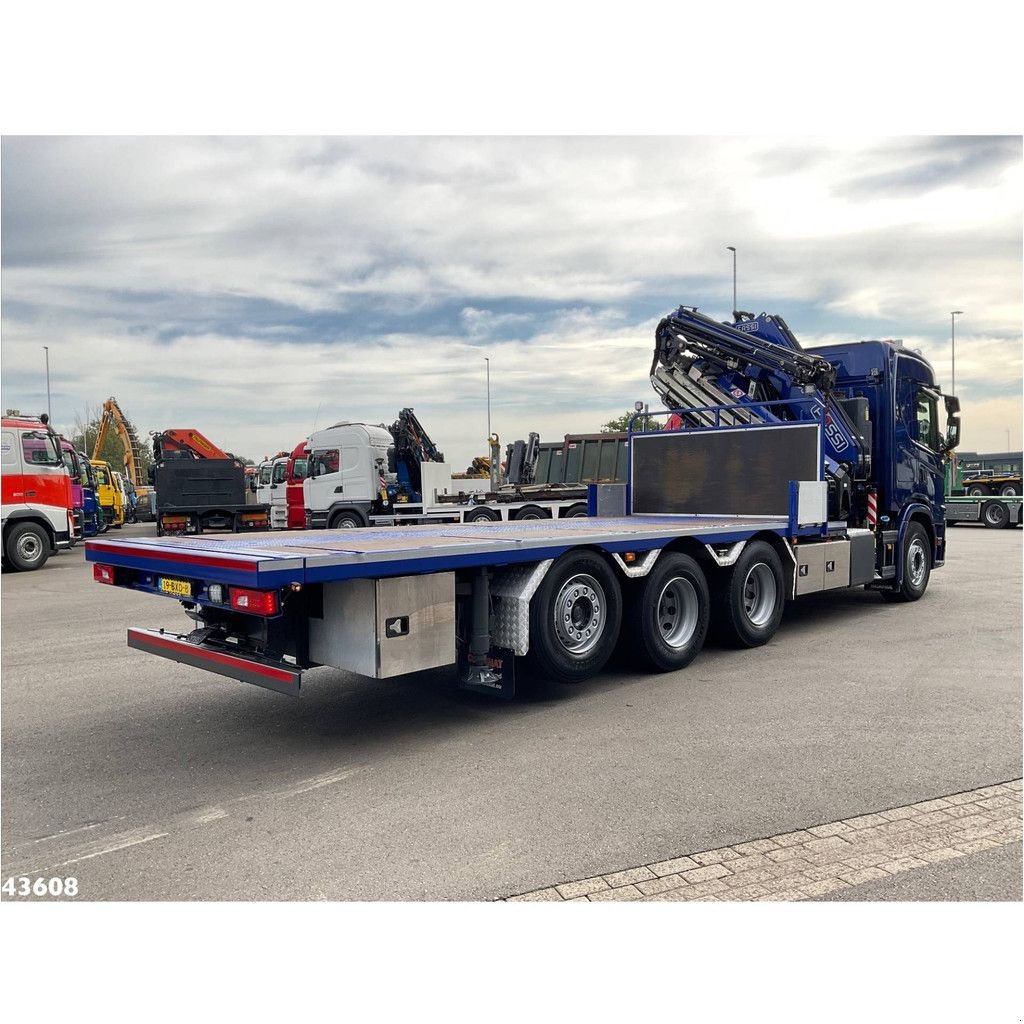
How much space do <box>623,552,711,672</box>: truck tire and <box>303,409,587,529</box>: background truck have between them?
13.2 metres

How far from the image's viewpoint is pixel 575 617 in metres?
6.61

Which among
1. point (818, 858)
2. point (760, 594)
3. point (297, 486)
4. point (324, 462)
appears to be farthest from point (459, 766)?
point (297, 486)

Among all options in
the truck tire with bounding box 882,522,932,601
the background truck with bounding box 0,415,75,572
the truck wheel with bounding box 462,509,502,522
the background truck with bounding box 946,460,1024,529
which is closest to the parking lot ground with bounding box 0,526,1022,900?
the truck tire with bounding box 882,522,932,601

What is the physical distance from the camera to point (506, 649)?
241 inches

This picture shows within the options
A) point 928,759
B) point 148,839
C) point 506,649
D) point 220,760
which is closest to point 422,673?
point 506,649

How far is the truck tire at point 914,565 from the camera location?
1122cm

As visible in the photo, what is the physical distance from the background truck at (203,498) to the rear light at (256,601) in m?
21.1

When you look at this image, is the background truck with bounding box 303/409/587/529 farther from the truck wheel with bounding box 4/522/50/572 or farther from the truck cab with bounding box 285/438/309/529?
the truck wheel with bounding box 4/522/50/572

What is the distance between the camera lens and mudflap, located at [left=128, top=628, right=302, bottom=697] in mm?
5215

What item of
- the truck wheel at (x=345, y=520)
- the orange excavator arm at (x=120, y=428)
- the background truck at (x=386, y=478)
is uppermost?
the orange excavator arm at (x=120, y=428)

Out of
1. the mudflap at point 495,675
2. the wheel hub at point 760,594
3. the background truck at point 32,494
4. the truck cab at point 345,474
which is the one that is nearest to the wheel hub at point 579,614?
the mudflap at point 495,675

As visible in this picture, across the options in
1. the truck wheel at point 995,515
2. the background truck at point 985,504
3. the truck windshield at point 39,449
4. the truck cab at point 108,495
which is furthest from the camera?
the truck cab at point 108,495

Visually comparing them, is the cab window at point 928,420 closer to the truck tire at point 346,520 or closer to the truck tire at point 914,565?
the truck tire at point 914,565

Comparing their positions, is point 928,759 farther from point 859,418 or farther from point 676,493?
point 859,418
